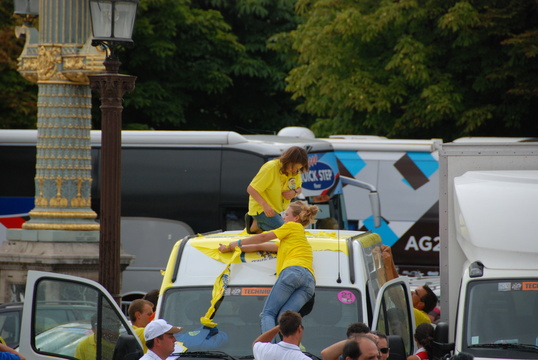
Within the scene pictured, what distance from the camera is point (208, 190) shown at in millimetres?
17828

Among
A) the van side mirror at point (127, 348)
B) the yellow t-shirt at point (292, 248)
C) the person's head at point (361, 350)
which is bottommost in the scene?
the van side mirror at point (127, 348)

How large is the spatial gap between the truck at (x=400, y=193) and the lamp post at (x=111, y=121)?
10.7 meters

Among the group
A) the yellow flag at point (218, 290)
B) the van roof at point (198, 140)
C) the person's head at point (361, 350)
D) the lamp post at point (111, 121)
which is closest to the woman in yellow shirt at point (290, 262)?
the yellow flag at point (218, 290)

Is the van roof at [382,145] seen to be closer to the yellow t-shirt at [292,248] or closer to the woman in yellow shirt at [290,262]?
the woman in yellow shirt at [290,262]

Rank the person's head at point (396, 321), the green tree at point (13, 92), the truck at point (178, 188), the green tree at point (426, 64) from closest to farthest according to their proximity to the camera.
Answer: the person's head at point (396, 321) → the truck at point (178, 188) → the green tree at point (426, 64) → the green tree at point (13, 92)

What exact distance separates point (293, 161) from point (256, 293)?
1.80 meters

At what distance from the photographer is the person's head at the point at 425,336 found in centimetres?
947

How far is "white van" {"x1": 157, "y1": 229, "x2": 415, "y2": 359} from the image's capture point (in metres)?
8.23

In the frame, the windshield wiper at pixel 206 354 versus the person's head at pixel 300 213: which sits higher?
the person's head at pixel 300 213

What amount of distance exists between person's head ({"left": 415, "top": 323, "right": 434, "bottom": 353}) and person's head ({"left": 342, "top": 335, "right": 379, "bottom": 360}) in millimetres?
2974

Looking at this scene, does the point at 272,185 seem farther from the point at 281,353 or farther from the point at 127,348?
the point at 281,353

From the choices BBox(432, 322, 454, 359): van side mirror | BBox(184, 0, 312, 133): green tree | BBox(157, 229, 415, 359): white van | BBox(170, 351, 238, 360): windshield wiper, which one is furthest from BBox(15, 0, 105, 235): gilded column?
BBox(184, 0, 312, 133): green tree

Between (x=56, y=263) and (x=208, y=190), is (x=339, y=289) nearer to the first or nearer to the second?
(x=56, y=263)

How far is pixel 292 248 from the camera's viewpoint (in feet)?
27.9
